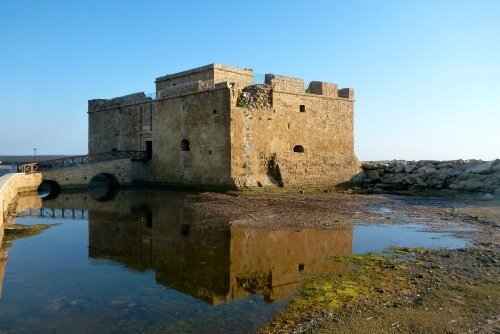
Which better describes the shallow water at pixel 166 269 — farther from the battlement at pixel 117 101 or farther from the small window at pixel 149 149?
the battlement at pixel 117 101

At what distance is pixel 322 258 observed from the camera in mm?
8547

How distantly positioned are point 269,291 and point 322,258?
7.36 ft

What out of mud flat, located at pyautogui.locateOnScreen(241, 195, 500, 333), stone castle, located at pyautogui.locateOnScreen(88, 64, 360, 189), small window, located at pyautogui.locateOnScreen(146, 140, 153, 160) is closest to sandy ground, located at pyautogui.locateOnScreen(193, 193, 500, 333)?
mud flat, located at pyautogui.locateOnScreen(241, 195, 500, 333)

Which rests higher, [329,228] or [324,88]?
[324,88]

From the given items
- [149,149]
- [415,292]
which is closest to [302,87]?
[149,149]

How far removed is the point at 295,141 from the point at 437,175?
25.3ft

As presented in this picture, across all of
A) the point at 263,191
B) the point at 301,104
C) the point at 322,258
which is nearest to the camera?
the point at 322,258

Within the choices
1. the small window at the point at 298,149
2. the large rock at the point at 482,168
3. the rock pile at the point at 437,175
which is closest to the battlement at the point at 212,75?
the small window at the point at 298,149

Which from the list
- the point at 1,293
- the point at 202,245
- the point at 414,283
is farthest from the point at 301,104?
the point at 1,293

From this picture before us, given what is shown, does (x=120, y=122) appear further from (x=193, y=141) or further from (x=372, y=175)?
(x=372, y=175)

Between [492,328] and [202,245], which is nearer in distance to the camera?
[492,328]

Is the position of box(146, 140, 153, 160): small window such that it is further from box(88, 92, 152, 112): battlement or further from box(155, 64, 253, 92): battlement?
box(155, 64, 253, 92): battlement

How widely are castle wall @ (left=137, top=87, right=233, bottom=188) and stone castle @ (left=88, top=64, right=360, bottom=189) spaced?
0.16 feet

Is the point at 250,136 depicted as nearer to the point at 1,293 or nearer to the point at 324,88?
the point at 324,88
